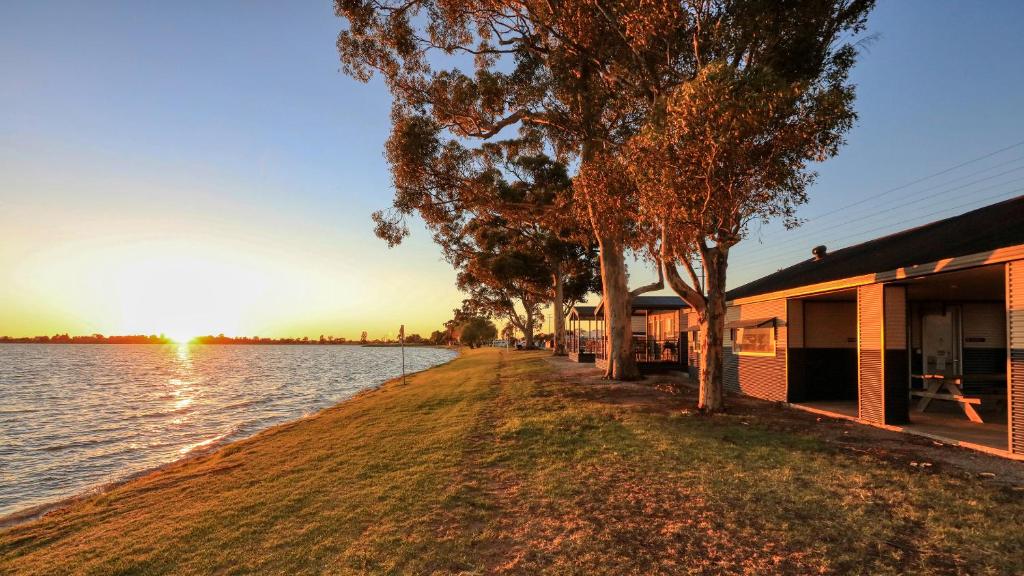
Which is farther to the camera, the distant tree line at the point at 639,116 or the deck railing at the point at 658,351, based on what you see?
the deck railing at the point at 658,351

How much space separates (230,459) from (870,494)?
38.5 ft

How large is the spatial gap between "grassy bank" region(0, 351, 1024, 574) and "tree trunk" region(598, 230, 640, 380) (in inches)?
314

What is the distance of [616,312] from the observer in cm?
1892

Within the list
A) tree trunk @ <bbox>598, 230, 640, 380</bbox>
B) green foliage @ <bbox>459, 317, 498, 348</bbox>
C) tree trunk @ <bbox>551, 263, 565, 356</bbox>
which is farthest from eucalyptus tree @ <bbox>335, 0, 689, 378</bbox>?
green foliage @ <bbox>459, 317, 498, 348</bbox>

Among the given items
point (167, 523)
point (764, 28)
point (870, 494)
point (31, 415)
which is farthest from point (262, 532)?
point (31, 415)

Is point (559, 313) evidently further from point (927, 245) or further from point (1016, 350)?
point (1016, 350)

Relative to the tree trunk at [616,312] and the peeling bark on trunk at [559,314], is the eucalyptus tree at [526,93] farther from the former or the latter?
the peeling bark on trunk at [559,314]

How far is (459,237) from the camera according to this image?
3553 centimetres

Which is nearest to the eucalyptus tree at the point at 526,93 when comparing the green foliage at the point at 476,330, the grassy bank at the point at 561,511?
the grassy bank at the point at 561,511

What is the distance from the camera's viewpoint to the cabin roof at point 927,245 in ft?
27.1

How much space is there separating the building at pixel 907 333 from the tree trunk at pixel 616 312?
3562mm

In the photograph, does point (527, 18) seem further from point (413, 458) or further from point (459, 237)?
point (459, 237)

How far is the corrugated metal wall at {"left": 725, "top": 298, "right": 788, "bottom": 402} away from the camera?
13406mm

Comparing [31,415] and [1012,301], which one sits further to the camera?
[31,415]
